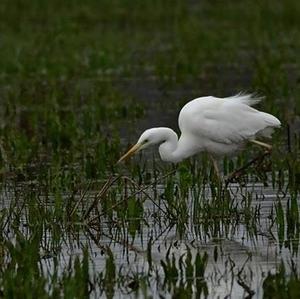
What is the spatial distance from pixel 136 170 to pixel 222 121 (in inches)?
44.9

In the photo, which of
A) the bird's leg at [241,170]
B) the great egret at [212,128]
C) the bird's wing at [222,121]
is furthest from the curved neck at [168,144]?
the bird's leg at [241,170]

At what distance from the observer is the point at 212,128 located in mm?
11039

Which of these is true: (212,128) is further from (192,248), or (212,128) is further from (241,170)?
(192,248)

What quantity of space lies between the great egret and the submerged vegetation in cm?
29

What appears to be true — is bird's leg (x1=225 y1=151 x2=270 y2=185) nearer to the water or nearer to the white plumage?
the white plumage

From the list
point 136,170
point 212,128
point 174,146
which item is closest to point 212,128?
point 212,128

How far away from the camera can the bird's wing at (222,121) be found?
36.0ft

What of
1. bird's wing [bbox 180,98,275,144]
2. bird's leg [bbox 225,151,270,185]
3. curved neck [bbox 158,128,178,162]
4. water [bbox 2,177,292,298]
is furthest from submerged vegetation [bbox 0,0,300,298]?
bird's wing [bbox 180,98,275,144]

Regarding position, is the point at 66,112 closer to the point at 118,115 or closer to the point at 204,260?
the point at 118,115

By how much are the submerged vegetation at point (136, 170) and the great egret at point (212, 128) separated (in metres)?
0.29

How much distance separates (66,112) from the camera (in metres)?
16.2

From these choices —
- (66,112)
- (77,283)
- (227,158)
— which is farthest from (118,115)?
(77,283)

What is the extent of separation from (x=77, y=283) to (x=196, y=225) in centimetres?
251

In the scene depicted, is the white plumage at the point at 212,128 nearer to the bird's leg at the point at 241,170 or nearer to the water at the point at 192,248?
the bird's leg at the point at 241,170
